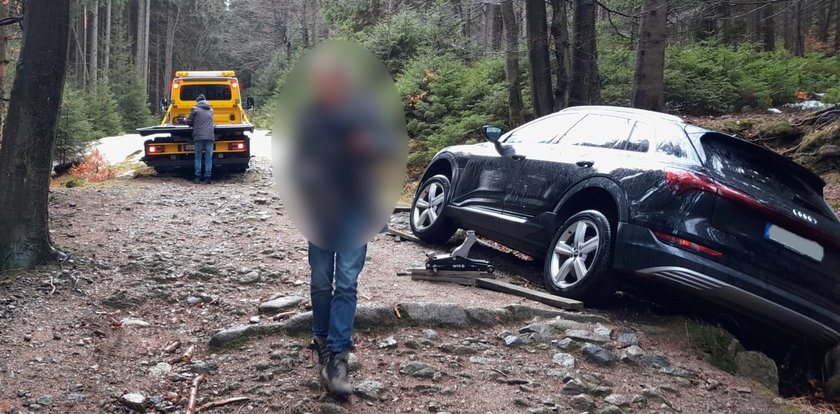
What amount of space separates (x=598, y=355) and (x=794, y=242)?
178cm

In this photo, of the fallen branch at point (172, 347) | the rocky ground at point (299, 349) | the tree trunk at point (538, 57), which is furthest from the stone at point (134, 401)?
the tree trunk at point (538, 57)

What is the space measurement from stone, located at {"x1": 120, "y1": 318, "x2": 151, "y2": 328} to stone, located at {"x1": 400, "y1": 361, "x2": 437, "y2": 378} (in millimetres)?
2271

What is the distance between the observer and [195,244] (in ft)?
26.6

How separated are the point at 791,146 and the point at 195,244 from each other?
32.9ft

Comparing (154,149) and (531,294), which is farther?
(154,149)

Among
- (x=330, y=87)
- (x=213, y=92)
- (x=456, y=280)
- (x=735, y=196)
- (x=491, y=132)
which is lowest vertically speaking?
(x=456, y=280)

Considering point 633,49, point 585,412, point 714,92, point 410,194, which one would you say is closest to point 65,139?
point 410,194

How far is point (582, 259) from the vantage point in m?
5.82

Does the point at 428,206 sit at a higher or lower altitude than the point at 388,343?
higher

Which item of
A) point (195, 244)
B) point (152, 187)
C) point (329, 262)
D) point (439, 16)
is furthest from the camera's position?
point (439, 16)

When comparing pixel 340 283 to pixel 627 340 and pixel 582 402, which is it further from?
pixel 627 340

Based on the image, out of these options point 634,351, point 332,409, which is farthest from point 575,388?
point 332,409

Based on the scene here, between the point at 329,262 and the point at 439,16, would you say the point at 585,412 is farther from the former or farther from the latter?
the point at 439,16

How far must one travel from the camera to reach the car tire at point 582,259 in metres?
5.54
